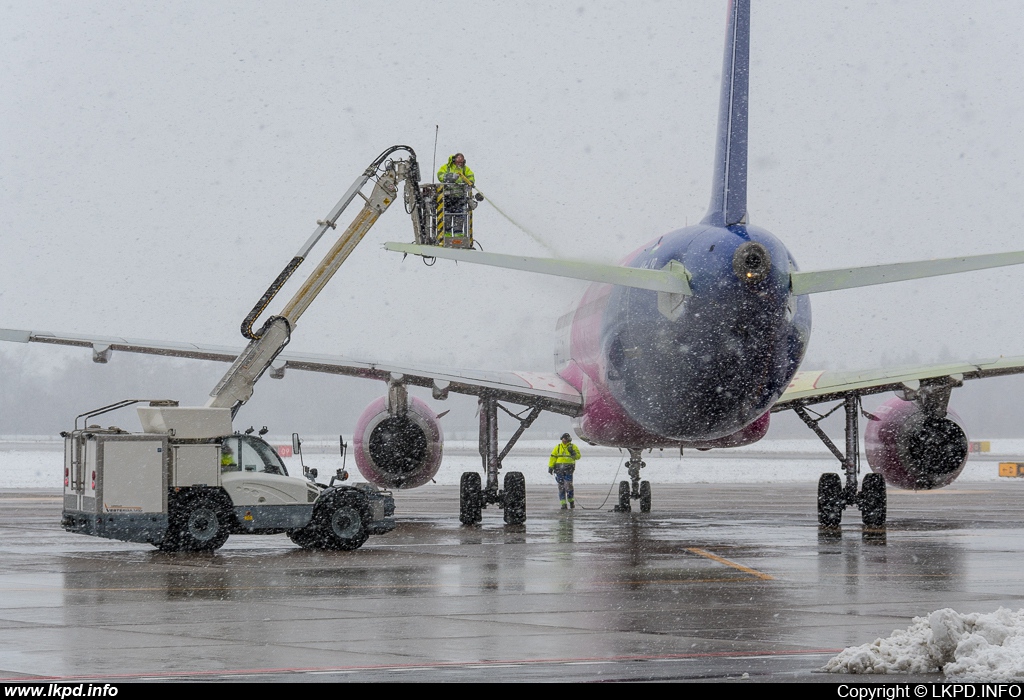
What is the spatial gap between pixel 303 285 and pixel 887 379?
1064 centimetres

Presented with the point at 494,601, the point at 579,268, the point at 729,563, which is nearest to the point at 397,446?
the point at 729,563

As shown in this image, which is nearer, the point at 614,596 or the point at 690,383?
the point at 614,596

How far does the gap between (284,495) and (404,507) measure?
14.3 meters

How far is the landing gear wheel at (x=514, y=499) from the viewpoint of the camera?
24.8 metres

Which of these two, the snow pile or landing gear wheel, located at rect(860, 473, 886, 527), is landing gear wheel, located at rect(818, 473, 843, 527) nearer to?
landing gear wheel, located at rect(860, 473, 886, 527)

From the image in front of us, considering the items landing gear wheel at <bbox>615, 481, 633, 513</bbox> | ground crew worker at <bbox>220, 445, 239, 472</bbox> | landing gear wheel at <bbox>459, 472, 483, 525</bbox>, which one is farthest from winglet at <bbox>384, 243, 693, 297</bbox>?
landing gear wheel at <bbox>615, 481, 633, 513</bbox>

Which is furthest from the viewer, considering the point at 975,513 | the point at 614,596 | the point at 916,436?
the point at 975,513

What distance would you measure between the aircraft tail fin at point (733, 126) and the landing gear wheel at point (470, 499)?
8.25 metres

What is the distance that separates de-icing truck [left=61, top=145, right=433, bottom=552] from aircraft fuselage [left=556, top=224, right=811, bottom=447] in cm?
448

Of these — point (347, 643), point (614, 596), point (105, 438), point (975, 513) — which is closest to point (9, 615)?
point (347, 643)

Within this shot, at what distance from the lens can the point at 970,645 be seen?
320 inches

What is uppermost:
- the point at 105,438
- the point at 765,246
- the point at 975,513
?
the point at 765,246

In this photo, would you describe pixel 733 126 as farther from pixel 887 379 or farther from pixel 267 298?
pixel 267 298

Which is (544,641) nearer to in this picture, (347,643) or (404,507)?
(347,643)
